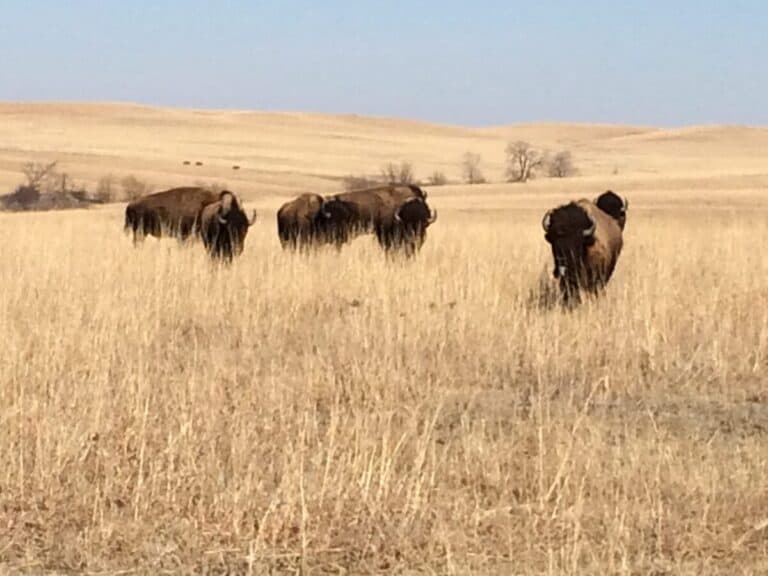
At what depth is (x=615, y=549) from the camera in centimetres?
528

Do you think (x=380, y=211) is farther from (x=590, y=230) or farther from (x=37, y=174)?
(x=37, y=174)

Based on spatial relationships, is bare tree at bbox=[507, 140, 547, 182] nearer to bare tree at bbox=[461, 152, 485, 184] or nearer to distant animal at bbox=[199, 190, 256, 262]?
bare tree at bbox=[461, 152, 485, 184]

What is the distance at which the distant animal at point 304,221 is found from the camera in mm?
20922

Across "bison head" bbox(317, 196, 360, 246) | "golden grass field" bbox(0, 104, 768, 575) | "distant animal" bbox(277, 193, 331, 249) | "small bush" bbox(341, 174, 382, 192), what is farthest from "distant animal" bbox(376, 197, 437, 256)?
"small bush" bbox(341, 174, 382, 192)

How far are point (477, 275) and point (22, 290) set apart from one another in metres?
5.23

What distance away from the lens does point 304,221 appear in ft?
69.1

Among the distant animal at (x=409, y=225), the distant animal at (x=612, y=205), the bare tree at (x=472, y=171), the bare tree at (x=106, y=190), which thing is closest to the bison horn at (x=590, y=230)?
the distant animal at (x=612, y=205)

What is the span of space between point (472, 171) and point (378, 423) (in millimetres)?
69035

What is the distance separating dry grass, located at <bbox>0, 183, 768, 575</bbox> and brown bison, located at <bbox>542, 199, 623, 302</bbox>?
356 millimetres

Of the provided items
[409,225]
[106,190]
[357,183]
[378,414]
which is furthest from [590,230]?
[357,183]

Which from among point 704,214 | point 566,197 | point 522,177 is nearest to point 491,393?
point 704,214

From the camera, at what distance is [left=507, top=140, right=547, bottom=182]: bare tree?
250ft

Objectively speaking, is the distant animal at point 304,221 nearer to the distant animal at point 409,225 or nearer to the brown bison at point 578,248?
the distant animal at point 409,225

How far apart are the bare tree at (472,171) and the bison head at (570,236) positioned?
5300 centimetres
